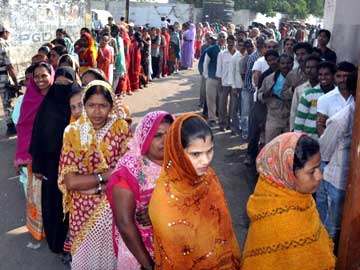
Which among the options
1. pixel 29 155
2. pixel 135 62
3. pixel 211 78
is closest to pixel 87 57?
pixel 211 78

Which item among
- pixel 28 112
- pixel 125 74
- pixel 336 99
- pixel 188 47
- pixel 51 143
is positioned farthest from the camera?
pixel 188 47

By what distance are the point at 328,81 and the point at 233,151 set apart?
297 cm

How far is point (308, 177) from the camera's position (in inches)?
80.0

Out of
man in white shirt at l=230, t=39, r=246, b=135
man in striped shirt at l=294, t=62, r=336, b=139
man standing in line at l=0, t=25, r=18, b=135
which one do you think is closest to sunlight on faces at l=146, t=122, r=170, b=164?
man in striped shirt at l=294, t=62, r=336, b=139

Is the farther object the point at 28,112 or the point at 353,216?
the point at 28,112

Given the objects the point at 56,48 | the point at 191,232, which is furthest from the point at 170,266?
the point at 56,48

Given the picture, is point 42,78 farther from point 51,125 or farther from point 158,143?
point 158,143

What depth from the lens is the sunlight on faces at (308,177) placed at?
2.03 meters

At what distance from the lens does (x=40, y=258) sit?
4145mm

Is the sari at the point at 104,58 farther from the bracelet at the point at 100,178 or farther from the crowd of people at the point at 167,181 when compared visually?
the bracelet at the point at 100,178

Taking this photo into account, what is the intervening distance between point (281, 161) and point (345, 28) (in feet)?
16.9

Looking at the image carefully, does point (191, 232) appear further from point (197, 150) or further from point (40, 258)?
point (40, 258)

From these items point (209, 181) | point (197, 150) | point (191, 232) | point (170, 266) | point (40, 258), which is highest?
point (197, 150)

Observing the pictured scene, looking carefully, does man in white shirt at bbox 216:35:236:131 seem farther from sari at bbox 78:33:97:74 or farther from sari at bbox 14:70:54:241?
sari at bbox 14:70:54:241
